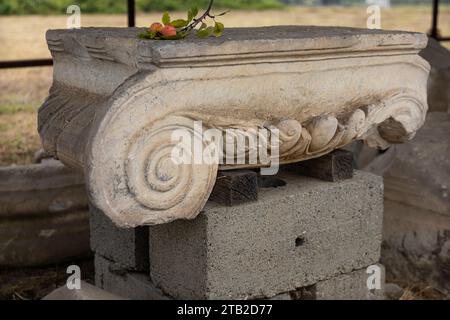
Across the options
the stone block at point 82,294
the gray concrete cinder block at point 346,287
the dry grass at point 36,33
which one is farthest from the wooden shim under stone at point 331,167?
the dry grass at point 36,33

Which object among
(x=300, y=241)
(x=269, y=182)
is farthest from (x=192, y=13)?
(x=300, y=241)

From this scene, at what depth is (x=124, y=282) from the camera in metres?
3.10

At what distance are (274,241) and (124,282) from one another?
2.28 feet

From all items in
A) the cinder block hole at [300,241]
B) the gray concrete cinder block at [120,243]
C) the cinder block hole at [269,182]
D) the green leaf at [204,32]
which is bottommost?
the gray concrete cinder block at [120,243]

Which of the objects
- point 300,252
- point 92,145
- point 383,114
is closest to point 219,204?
point 300,252

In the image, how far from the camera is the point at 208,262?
2.61 meters

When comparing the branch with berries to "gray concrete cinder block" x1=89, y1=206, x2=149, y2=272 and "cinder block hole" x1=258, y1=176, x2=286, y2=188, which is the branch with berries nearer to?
"cinder block hole" x1=258, y1=176, x2=286, y2=188

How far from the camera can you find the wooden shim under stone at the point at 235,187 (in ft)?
8.71

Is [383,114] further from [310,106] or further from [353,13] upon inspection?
[353,13]

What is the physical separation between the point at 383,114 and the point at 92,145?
1.18 m

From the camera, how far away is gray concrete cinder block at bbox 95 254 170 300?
292 centimetres

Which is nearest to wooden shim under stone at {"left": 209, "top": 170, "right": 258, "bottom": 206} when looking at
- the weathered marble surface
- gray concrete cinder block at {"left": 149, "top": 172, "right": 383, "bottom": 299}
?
gray concrete cinder block at {"left": 149, "top": 172, "right": 383, "bottom": 299}

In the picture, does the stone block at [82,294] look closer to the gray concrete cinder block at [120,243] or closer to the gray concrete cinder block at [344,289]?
the gray concrete cinder block at [120,243]

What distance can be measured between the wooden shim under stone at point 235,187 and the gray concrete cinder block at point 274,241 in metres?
0.03
